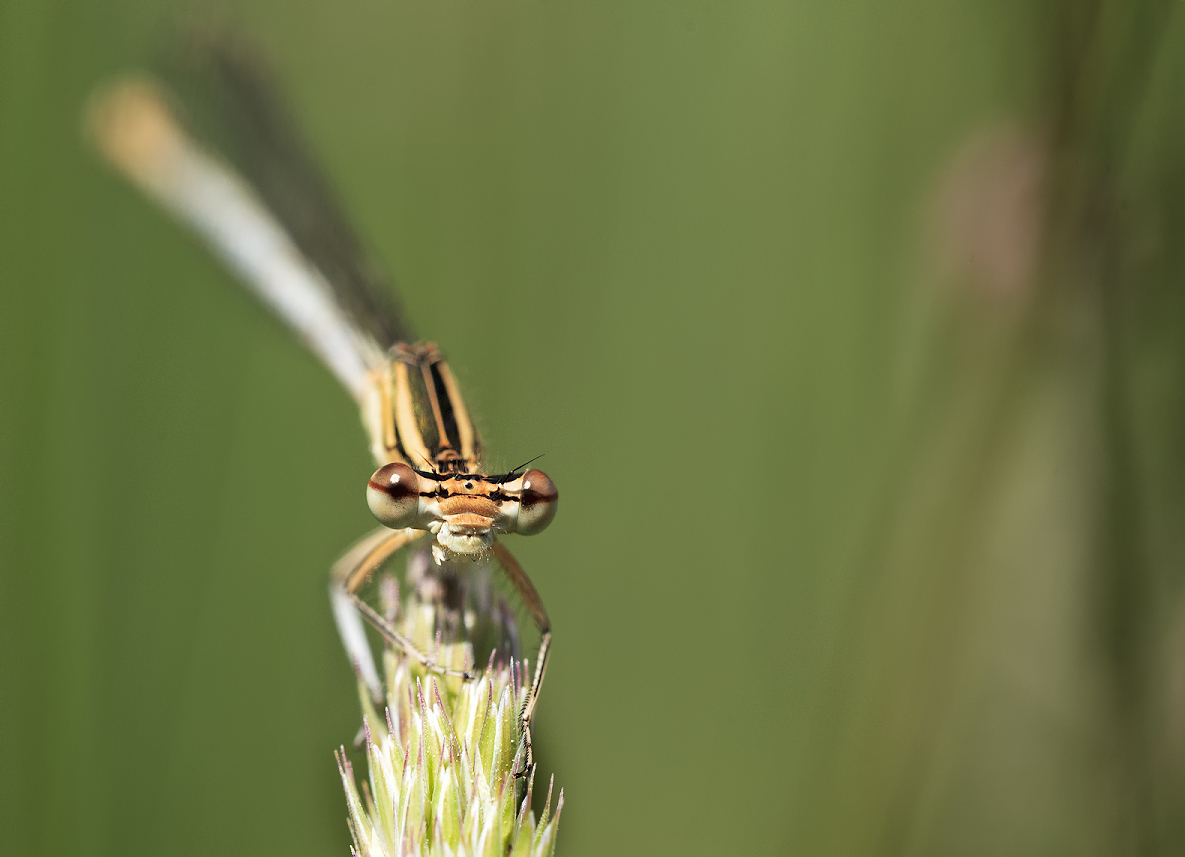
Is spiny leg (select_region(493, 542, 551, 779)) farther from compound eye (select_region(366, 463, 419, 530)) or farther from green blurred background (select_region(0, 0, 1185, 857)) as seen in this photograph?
green blurred background (select_region(0, 0, 1185, 857))

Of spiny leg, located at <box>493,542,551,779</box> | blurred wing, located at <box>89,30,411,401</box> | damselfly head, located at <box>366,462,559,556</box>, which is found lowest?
spiny leg, located at <box>493,542,551,779</box>

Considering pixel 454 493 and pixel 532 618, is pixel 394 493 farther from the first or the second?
pixel 532 618

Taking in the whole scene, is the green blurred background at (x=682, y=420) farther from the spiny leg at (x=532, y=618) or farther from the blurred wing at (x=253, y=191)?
the spiny leg at (x=532, y=618)

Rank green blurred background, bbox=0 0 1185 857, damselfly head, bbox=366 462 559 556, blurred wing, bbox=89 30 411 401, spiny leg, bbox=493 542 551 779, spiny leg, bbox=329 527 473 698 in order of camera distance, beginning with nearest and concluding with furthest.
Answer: spiny leg, bbox=493 542 551 779
damselfly head, bbox=366 462 559 556
spiny leg, bbox=329 527 473 698
green blurred background, bbox=0 0 1185 857
blurred wing, bbox=89 30 411 401

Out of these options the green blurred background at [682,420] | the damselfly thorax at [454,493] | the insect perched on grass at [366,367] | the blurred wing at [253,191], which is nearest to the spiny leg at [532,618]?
the insect perched on grass at [366,367]

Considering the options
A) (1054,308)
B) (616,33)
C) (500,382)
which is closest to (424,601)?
(500,382)

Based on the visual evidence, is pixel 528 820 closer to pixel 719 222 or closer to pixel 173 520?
pixel 173 520

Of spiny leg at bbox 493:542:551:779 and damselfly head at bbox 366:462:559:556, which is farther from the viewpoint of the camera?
damselfly head at bbox 366:462:559:556

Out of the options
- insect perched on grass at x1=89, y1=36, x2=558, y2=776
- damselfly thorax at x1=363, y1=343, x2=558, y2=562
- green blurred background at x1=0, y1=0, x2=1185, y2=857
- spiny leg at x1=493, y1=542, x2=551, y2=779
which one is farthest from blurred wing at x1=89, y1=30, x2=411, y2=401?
spiny leg at x1=493, y1=542, x2=551, y2=779

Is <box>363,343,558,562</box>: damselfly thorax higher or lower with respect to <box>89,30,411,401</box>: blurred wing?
lower
